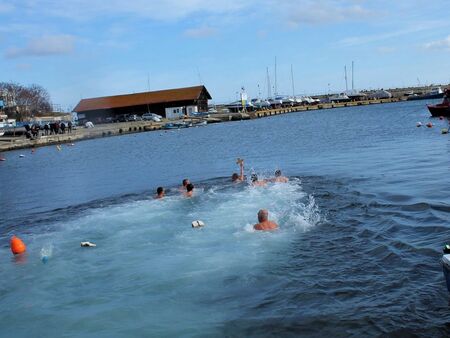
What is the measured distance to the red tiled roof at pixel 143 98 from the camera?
96.7 meters

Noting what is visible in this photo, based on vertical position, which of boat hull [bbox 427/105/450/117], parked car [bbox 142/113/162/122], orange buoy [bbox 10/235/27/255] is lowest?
orange buoy [bbox 10/235/27/255]

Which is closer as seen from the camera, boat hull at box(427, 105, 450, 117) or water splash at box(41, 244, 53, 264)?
water splash at box(41, 244, 53, 264)

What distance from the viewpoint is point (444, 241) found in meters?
11.5

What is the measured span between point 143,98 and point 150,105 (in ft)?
9.13

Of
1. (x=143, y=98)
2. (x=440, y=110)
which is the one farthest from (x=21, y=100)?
(x=440, y=110)

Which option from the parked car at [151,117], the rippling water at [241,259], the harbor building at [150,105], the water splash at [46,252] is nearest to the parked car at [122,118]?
the harbor building at [150,105]

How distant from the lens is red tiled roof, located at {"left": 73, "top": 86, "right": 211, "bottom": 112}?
3809 inches

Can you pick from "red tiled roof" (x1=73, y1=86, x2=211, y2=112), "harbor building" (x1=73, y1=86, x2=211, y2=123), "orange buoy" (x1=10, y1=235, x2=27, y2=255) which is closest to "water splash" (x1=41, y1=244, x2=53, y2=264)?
Answer: "orange buoy" (x1=10, y1=235, x2=27, y2=255)

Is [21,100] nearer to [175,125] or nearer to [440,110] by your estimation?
[175,125]

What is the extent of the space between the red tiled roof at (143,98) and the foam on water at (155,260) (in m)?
78.4

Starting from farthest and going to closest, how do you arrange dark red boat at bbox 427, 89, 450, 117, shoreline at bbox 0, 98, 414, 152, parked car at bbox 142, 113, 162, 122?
1. parked car at bbox 142, 113, 162, 122
2. shoreline at bbox 0, 98, 414, 152
3. dark red boat at bbox 427, 89, 450, 117

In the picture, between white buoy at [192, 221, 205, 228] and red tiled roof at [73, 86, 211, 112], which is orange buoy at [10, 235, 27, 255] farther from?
red tiled roof at [73, 86, 211, 112]

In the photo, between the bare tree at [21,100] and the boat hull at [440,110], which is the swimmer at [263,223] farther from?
the bare tree at [21,100]

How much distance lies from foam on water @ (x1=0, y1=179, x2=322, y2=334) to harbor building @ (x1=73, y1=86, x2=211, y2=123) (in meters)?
77.7
